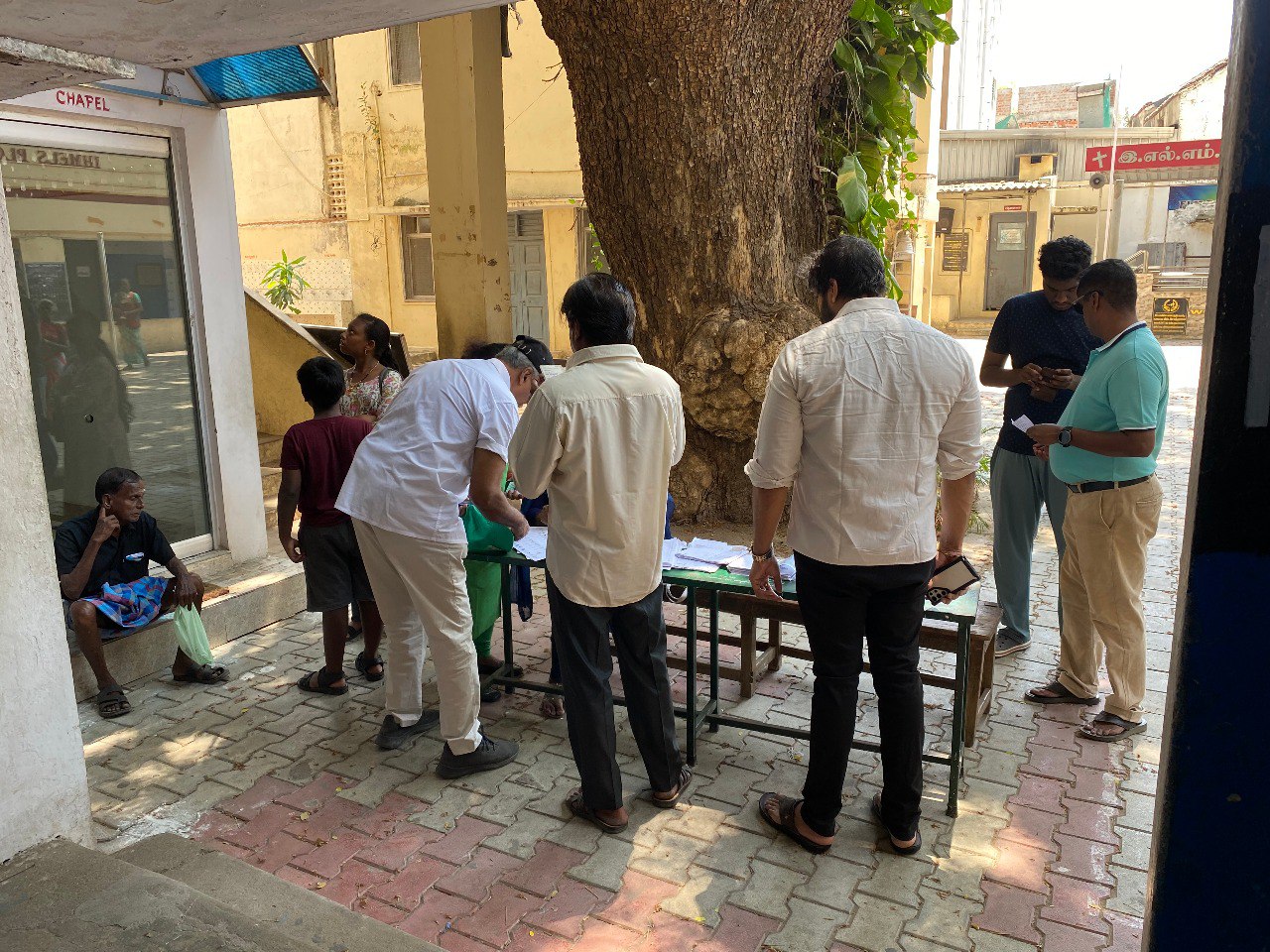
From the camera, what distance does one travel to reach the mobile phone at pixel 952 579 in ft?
11.1

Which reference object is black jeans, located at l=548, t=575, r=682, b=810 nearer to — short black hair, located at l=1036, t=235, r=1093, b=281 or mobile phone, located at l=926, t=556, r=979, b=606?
mobile phone, located at l=926, t=556, r=979, b=606

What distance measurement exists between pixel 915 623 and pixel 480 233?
5.29 meters

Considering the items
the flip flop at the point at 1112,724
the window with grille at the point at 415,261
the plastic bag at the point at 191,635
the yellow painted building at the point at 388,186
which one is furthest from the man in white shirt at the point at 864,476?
the window with grille at the point at 415,261

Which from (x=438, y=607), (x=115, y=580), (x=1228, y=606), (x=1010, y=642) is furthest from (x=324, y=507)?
(x=1228, y=606)

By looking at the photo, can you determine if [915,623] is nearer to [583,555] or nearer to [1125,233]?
[583,555]

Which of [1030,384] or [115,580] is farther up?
[1030,384]

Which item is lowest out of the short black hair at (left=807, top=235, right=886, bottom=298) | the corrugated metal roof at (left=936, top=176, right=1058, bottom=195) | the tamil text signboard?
the short black hair at (left=807, top=235, right=886, bottom=298)

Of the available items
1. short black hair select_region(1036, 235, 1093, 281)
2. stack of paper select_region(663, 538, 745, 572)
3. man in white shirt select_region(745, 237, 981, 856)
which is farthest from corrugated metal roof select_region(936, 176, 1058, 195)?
man in white shirt select_region(745, 237, 981, 856)

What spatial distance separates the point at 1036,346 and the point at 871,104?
10.9 feet

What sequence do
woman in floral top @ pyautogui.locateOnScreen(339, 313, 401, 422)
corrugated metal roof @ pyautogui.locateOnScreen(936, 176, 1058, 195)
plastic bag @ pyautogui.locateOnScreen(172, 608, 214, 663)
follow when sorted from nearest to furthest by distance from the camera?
plastic bag @ pyautogui.locateOnScreen(172, 608, 214, 663) < woman in floral top @ pyautogui.locateOnScreen(339, 313, 401, 422) < corrugated metal roof @ pyautogui.locateOnScreen(936, 176, 1058, 195)

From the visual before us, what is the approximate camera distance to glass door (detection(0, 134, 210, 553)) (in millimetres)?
5148

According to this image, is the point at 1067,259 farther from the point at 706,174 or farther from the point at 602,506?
the point at 706,174

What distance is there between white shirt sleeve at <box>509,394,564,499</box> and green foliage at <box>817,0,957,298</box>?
14.8 feet

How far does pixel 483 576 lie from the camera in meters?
4.55
